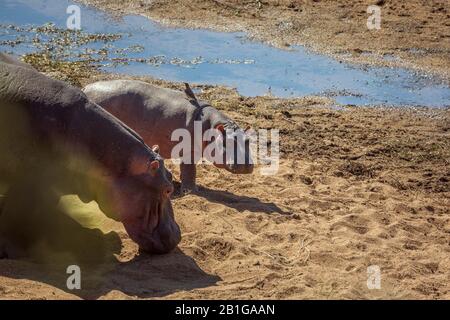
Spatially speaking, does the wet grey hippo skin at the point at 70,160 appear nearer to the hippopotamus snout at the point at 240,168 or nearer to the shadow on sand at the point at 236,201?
the shadow on sand at the point at 236,201

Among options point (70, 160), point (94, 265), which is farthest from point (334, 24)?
point (94, 265)

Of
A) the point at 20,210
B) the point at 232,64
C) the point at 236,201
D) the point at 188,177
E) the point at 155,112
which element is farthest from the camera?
the point at 232,64

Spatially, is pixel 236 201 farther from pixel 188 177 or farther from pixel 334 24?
pixel 334 24

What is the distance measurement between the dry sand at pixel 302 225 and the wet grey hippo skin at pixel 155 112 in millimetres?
650

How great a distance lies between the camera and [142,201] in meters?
6.58

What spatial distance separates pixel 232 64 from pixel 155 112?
5.55m

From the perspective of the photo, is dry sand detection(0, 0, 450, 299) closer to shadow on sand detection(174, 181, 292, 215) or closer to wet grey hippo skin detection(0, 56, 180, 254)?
shadow on sand detection(174, 181, 292, 215)

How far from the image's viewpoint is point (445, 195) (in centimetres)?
980

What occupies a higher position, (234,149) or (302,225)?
(234,149)

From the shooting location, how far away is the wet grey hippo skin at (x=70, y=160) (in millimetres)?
6441

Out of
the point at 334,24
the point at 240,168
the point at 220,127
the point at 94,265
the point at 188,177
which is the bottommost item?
the point at 94,265

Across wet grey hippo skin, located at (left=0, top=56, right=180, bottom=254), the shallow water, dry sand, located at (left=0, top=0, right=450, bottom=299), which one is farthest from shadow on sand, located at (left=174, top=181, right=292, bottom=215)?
the shallow water

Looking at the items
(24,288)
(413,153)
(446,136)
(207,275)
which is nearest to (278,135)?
(413,153)
